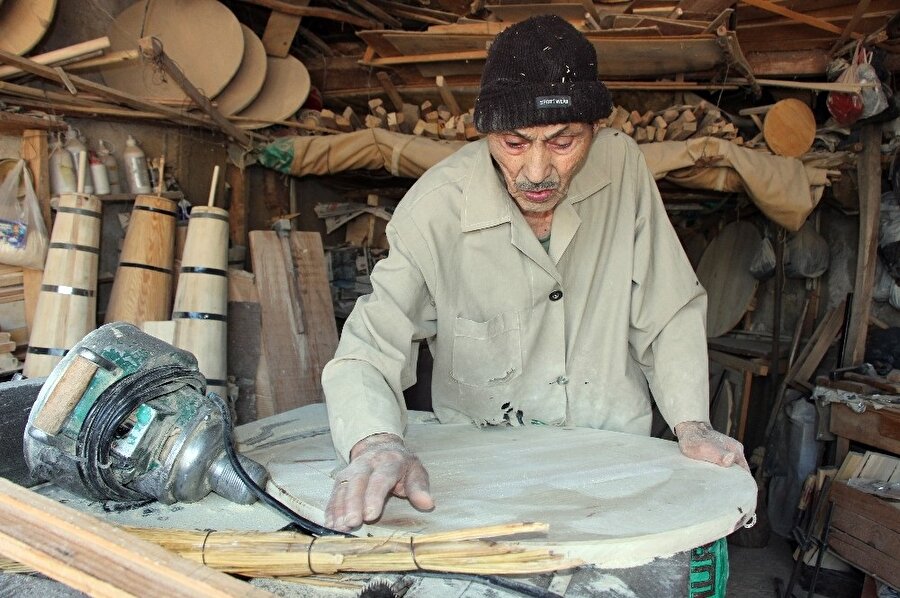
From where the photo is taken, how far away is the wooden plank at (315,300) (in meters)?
4.64

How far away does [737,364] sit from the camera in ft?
19.8

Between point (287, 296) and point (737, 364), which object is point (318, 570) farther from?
point (737, 364)

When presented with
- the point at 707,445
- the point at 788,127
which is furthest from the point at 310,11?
the point at 707,445

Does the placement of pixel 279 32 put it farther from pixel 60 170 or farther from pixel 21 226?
pixel 21 226

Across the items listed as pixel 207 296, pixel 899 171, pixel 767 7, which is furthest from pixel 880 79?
pixel 207 296

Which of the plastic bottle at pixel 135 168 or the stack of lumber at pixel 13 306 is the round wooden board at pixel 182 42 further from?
the stack of lumber at pixel 13 306

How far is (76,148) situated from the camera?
4.13 meters

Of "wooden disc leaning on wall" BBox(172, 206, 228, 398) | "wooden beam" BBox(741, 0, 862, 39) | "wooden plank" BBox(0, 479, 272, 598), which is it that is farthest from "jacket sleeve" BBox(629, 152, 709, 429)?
"wooden disc leaning on wall" BBox(172, 206, 228, 398)

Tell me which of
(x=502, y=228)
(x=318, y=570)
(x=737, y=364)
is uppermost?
(x=502, y=228)

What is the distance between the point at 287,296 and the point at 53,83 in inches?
73.7

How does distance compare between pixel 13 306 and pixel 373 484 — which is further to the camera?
pixel 13 306

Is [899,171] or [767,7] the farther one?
[899,171]

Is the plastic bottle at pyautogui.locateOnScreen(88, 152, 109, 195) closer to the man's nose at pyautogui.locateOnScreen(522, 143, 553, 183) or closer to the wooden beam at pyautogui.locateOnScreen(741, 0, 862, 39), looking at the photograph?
the man's nose at pyautogui.locateOnScreen(522, 143, 553, 183)

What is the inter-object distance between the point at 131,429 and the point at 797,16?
4.26 m
